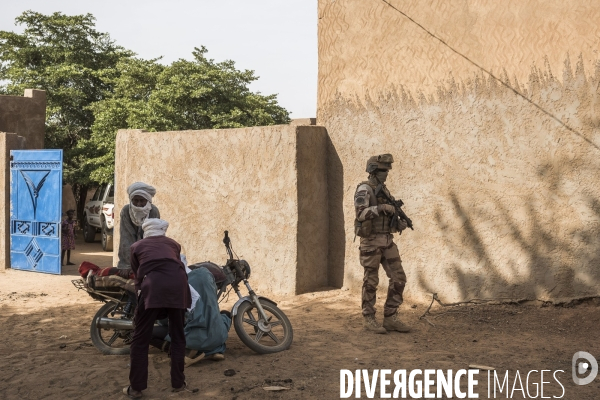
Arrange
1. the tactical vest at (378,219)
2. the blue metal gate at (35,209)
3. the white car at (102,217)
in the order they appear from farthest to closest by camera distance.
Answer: the white car at (102,217)
the blue metal gate at (35,209)
the tactical vest at (378,219)

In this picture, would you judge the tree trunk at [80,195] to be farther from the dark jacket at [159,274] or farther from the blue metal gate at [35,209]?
the dark jacket at [159,274]

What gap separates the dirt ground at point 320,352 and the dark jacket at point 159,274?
67 cm

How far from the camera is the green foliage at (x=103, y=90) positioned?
68.4 feet

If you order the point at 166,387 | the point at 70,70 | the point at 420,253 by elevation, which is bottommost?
the point at 166,387

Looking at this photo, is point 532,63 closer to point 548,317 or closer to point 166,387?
point 548,317

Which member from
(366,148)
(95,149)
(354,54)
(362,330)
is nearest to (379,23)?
(354,54)

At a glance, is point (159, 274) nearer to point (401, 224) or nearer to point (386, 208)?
point (386, 208)

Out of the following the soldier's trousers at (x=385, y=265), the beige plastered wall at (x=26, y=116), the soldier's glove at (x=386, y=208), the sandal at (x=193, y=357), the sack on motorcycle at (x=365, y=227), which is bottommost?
the sandal at (x=193, y=357)

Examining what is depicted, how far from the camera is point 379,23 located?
868 cm

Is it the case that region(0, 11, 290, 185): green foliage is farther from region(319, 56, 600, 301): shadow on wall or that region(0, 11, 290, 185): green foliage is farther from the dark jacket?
the dark jacket

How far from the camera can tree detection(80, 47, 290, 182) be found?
20.6 m

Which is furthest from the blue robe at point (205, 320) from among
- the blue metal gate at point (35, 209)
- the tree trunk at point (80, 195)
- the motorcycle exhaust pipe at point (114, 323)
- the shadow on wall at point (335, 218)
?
the tree trunk at point (80, 195)

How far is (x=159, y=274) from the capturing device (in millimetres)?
4980

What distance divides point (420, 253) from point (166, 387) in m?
3.93
